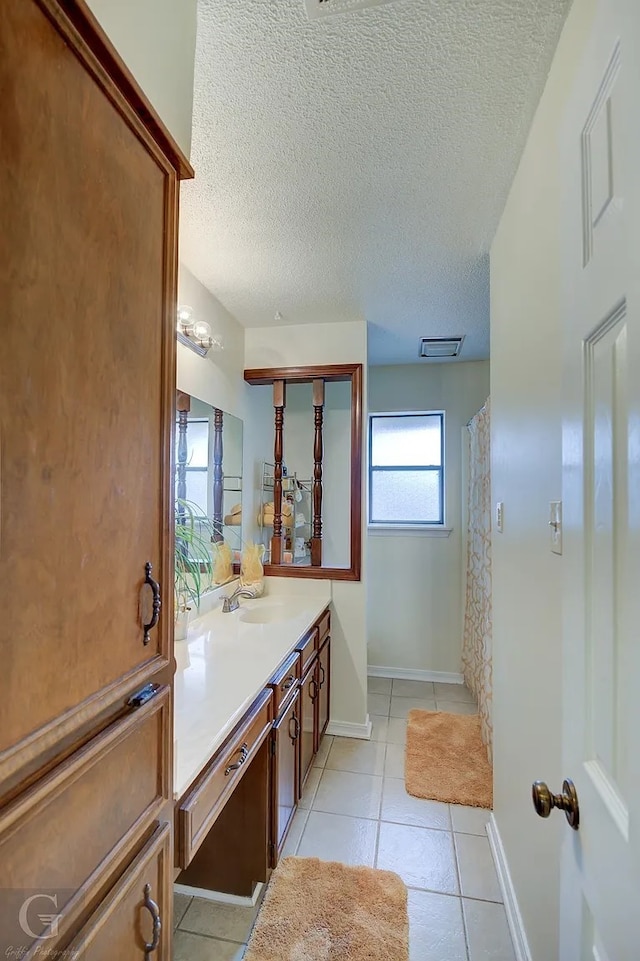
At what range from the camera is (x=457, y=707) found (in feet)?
9.80

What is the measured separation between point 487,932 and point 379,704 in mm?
1613

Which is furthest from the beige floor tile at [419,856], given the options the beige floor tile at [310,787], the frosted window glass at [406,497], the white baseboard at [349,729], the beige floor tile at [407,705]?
the frosted window glass at [406,497]

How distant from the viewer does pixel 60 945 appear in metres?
0.58

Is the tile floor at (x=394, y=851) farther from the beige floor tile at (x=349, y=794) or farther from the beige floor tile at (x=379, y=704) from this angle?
the beige floor tile at (x=379, y=704)

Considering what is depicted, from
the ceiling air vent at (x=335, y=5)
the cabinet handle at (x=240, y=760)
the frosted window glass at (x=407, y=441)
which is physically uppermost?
the ceiling air vent at (x=335, y=5)

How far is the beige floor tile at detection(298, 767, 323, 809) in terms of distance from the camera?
203cm

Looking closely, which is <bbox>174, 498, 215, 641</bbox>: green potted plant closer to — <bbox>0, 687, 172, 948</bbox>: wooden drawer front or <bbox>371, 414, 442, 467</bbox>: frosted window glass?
<bbox>0, 687, 172, 948</bbox>: wooden drawer front

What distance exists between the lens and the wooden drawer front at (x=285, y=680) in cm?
157

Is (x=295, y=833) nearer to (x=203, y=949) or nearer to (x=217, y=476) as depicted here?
(x=203, y=949)

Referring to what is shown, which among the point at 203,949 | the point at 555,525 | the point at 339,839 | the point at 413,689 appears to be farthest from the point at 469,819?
the point at 555,525

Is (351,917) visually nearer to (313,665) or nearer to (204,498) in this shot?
(313,665)

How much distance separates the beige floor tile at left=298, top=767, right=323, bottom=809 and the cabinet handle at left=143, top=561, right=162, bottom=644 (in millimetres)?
1712

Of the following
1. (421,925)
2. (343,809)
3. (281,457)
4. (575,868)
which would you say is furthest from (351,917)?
(281,457)

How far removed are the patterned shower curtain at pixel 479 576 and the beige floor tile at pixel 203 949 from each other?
4.95ft
